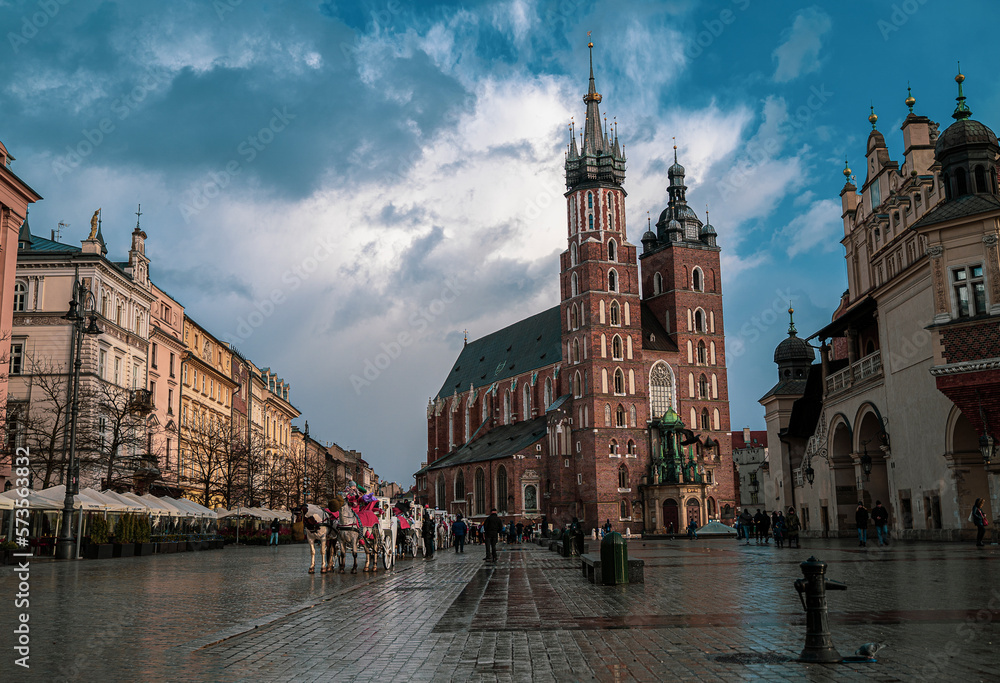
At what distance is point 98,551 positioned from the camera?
2795 cm

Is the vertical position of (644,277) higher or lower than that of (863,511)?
higher

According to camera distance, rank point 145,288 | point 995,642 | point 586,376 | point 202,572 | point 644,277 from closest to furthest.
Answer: point 995,642 < point 202,572 < point 145,288 < point 586,376 < point 644,277

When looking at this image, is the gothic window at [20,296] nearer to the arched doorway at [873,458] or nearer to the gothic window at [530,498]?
the arched doorway at [873,458]

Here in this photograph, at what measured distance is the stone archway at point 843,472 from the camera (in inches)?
1491

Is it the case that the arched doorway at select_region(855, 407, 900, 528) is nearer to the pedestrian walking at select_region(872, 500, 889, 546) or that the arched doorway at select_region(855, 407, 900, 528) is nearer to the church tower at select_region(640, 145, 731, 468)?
the pedestrian walking at select_region(872, 500, 889, 546)

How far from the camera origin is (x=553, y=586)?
51.2 ft

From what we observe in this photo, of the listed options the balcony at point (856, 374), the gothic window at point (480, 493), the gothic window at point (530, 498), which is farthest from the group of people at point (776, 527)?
the gothic window at point (480, 493)

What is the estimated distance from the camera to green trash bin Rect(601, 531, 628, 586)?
49.5 ft

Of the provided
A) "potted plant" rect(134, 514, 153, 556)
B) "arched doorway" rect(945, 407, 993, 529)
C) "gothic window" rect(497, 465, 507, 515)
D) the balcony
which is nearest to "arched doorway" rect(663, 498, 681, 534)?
"gothic window" rect(497, 465, 507, 515)

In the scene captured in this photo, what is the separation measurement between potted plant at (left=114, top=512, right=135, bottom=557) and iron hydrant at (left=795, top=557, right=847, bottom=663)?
26564 millimetres

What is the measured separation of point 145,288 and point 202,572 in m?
29.1

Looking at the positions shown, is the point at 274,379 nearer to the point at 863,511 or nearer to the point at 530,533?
the point at 530,533

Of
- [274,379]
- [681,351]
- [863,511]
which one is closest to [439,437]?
[274,379]

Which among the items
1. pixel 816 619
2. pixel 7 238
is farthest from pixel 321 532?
pixel 7 238
